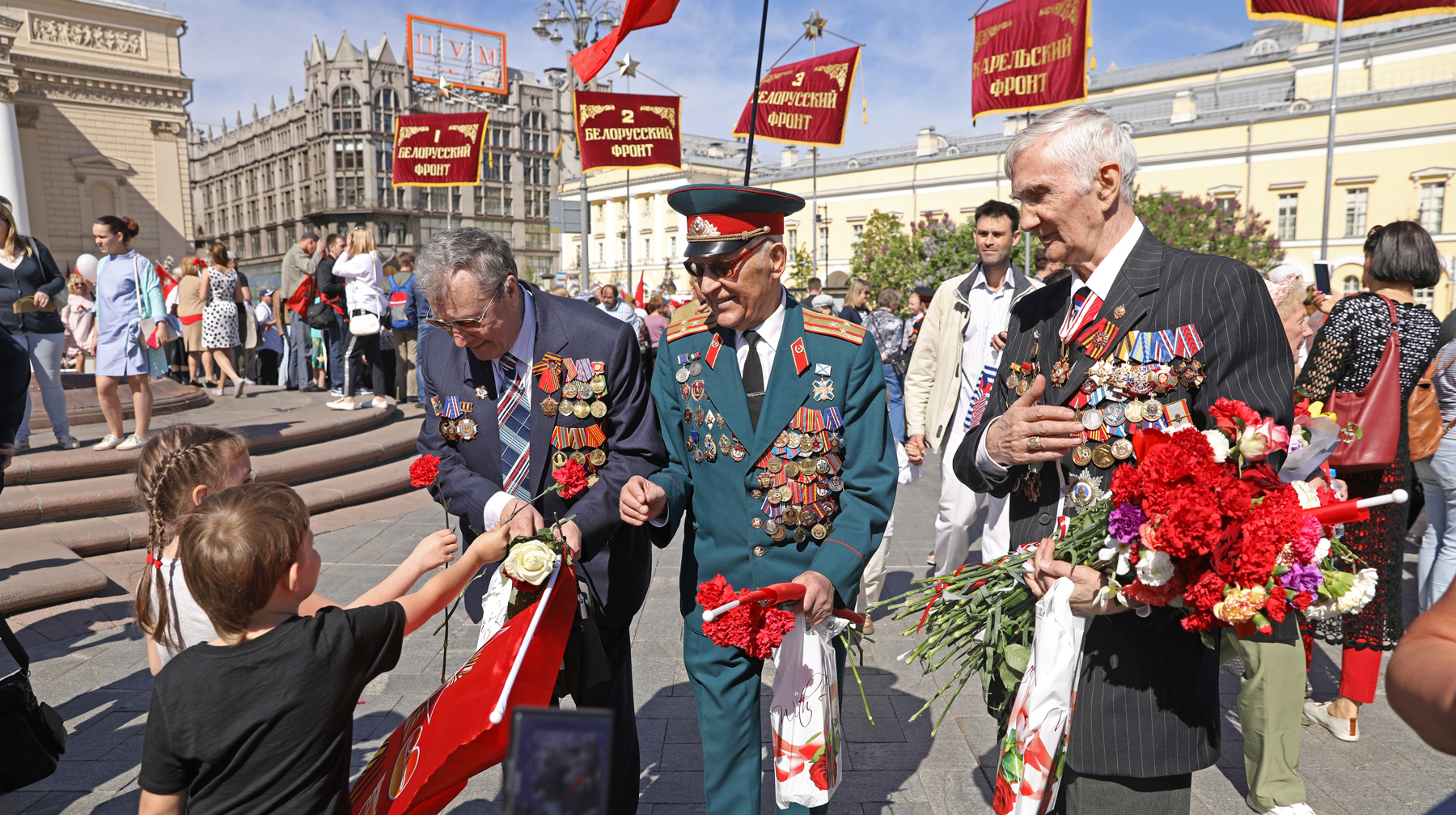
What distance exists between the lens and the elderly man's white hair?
2156 millimetres

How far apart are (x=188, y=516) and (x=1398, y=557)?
528 cm

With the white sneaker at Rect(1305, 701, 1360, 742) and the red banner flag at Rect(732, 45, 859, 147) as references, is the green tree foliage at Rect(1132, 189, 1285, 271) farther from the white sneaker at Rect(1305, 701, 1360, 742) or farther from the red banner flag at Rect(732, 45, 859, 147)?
the white sneaker at Rect(1305, 701, 1360, 742)

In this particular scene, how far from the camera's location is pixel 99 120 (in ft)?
137

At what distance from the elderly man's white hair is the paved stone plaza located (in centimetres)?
239

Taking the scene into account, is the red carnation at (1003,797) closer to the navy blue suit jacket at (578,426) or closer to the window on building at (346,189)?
the navy blue suit jacket at (578,426)

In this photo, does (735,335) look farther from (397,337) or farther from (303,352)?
(303,352)

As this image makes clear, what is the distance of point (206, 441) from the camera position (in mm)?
2762

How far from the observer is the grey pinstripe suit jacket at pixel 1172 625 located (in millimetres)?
2051

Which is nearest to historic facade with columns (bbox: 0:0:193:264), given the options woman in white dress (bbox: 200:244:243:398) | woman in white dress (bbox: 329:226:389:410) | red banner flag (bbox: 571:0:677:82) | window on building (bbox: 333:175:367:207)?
window on building (bbox: 333:175:367:207)

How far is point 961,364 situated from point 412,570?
374cm

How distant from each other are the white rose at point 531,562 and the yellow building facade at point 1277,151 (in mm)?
23194

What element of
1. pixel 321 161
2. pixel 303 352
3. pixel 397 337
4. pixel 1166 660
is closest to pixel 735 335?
pixel 1166 660

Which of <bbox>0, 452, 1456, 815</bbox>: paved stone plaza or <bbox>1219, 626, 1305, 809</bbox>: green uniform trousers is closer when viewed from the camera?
<bbox>1219, 626, 1305, 809</bbox>: green uniform trousers

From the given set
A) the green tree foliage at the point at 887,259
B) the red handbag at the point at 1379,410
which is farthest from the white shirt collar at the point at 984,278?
the green tree foliage at the point at 887,259
